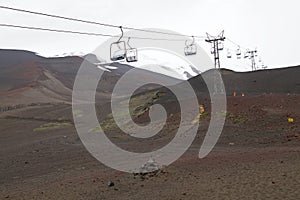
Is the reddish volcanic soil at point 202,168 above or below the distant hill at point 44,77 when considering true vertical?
below

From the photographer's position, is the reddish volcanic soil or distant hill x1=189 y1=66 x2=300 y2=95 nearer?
the reddish volcanic soil

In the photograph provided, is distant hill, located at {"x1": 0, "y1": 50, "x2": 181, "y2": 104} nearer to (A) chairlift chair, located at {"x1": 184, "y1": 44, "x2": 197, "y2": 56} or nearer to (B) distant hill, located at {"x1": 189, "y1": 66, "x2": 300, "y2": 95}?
(B) distant hill, located at {"x1": 189, "y1": 66, "x2": 300, "y2": 95}

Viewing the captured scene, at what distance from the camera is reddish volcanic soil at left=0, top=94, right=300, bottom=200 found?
542 inches

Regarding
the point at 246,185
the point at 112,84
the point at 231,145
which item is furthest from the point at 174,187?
the point at 112,84

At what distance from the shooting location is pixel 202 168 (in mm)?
17656

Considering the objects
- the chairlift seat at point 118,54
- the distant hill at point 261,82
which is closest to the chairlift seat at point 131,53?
the chairlift seat at point 118,54

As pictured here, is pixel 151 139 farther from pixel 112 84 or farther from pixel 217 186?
pixel 112 84

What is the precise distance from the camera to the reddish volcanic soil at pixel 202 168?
45.1ft

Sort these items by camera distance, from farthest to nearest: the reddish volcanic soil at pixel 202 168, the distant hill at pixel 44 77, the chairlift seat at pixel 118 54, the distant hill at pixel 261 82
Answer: the distant hill at pixel 44 77
the distant hill at pixel 261 82
the chairlift seat at pixel 118 54
the reddish volcanic soil at pixel 202 168

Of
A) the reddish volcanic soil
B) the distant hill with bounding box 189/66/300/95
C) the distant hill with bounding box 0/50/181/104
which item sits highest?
the distant hill with bounding box 0/50/181/104

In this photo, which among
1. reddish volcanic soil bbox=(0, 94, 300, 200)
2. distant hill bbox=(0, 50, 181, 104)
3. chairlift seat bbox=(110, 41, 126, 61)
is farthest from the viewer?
distant hill bbox=(0, 50, 181, 104)

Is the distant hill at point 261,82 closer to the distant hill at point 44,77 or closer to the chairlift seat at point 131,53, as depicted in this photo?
the chairlift seat at point 131,53

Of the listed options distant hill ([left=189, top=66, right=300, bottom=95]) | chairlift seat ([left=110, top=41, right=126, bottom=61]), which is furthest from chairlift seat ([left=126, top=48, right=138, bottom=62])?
distant hill ([left=189, top=66, right=300, bottom=95])

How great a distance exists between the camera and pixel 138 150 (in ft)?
86.6
